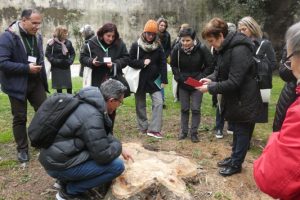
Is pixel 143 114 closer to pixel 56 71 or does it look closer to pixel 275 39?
pixel 56 71

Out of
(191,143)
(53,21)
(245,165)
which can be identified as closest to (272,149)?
(245,165)

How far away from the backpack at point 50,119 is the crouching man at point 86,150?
5cm

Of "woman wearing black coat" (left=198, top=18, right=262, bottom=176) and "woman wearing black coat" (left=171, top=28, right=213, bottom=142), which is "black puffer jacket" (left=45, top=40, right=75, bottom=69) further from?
"woman wearing black coat" (left=198, top=18, right=262, bottom=176)

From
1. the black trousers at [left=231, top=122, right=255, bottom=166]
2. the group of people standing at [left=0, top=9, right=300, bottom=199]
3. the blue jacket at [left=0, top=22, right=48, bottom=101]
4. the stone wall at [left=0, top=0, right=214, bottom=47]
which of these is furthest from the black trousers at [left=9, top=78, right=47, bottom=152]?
the stone wall at [left=0, top=0, right=214, bottom=47]

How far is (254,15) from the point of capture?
14.2 m

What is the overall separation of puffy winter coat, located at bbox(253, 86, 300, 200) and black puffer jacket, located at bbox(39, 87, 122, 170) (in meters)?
2.06

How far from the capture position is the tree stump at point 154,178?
402 centimetres

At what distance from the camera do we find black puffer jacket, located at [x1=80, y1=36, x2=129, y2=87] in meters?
5.79

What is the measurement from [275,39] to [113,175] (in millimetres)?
11598

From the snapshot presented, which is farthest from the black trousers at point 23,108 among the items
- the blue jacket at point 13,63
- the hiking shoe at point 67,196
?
the hiking shoe at point 67,196

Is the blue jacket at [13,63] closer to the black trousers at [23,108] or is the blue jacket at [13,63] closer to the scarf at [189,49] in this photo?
the black trousers at [23,108]

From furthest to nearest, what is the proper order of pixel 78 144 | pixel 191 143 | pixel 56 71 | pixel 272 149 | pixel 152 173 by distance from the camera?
pixel 56 71 < pixel 191 143 < pixel 152 173 < pixel 78 144 < pixel 272 149

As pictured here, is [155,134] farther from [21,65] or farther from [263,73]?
[21,65]

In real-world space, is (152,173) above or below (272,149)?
below
